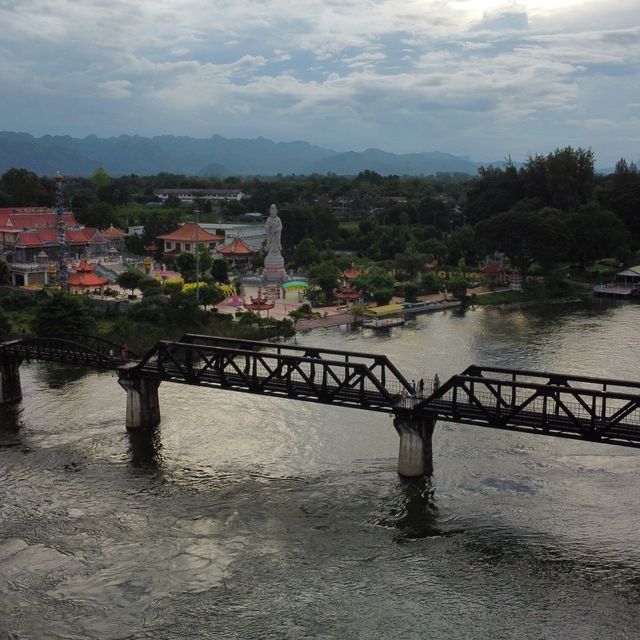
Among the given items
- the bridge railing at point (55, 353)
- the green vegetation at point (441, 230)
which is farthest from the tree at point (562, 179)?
the bridge railing at point (55, 353)

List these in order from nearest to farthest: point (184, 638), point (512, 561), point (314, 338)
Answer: point (184, 638)
point (512, 561)
point (314, 338)

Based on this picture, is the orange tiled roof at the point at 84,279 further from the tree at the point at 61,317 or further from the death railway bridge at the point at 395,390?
the death railway bridge at the point at 395,390

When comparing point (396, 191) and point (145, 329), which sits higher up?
point (396, 191)

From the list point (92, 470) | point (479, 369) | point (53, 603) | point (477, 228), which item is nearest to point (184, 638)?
point (53, 603)

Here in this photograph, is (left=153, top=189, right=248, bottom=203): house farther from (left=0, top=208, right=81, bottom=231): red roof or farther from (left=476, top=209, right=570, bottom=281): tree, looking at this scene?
(left=476, top=209, right=570, bottom=281): tree

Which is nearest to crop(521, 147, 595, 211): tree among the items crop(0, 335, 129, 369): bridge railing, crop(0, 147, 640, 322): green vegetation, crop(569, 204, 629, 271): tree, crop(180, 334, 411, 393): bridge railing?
crop(0, 147, 640, 322): green vegetation

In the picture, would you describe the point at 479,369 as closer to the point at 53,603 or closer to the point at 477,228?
the point at 53,603
